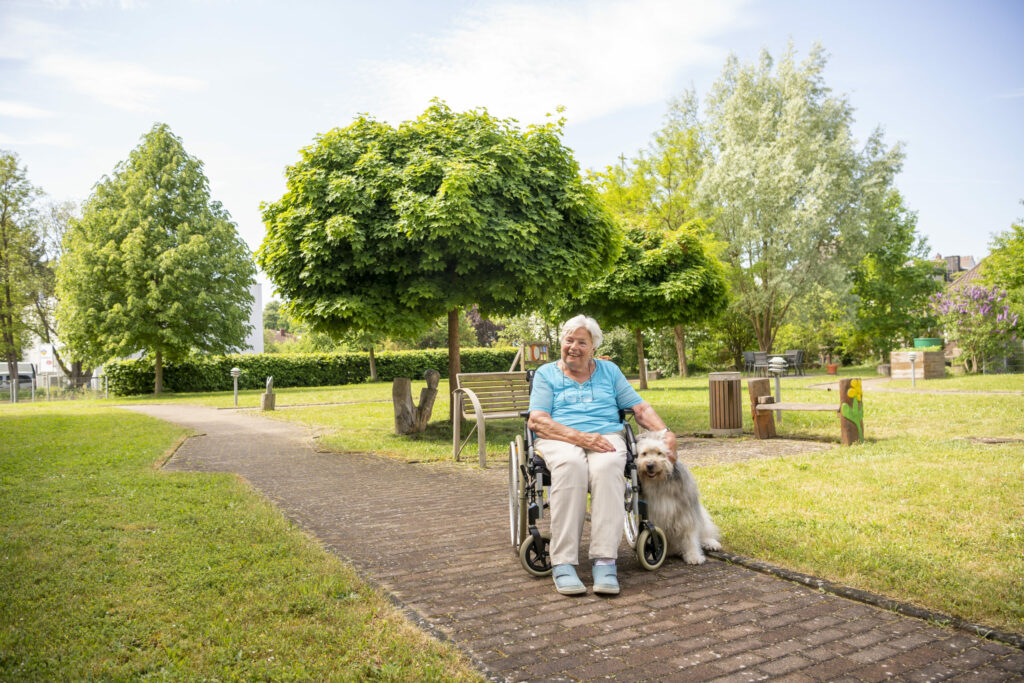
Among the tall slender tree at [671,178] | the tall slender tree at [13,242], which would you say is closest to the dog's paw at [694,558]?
the tall slender tree at [671,178]

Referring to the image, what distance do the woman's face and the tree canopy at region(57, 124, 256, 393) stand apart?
28.5 metres

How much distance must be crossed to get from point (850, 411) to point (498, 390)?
455cm

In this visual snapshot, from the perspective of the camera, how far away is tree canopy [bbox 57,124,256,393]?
30188 millimetres

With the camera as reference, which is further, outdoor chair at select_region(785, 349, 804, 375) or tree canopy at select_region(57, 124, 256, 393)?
tree canopy at select_region(57, 124, 256, 393)

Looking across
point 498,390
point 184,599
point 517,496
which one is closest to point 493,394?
point 498,390

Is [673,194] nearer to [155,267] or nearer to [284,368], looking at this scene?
[284,368]

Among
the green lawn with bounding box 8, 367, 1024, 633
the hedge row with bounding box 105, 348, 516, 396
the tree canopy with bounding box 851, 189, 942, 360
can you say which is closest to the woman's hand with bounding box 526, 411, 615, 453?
the green lawn with bounding box 8, 367, 1024, 633

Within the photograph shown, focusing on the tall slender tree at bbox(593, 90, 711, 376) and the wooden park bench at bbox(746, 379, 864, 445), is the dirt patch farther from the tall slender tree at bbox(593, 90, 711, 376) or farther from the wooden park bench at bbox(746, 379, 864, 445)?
the tall slender tree at bbox(593, 90, 711, 376)

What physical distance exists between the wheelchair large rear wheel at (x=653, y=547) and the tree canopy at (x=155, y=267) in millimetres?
29050

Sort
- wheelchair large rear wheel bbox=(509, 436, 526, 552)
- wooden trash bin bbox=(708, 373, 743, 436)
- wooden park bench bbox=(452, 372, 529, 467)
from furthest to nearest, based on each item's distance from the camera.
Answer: wooden trash bin bbox=(708, 373, 743, 436), wooden park bench bbox=(452, 372, 529, 467), wheelchair large rear wheel bbox=(509, 436, 526, 552)

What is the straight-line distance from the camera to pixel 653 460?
169 inches

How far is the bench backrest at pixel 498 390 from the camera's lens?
31.6ft

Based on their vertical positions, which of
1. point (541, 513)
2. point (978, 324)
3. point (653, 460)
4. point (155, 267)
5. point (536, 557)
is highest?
point (155, 267)

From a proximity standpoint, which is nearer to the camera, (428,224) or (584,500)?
(584,500)
